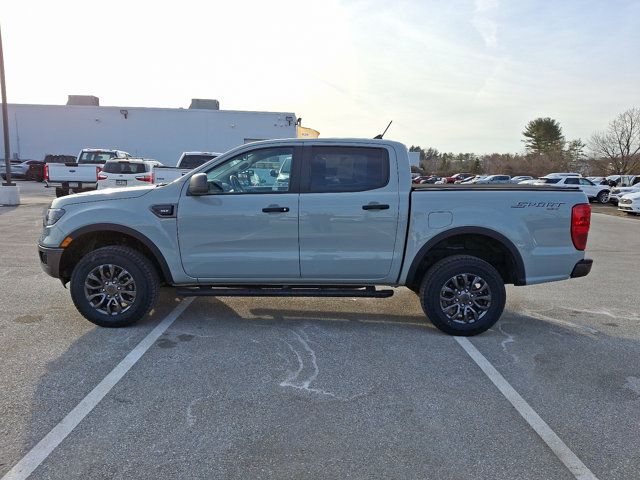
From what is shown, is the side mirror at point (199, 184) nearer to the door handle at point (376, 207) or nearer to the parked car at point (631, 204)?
the door handle at point (376, 207)

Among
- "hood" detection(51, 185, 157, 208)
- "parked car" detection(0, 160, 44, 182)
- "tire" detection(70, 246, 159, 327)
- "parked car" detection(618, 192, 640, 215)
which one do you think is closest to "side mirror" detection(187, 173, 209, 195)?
"hood" detection(51, 185, 157, 208)

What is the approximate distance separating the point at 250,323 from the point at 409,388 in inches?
79.7

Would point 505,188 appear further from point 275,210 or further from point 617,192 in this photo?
point 617,192

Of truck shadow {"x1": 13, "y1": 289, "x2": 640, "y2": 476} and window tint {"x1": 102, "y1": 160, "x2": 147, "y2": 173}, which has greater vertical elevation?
window tint {"x1": 102, "y1": 160, "x2": 147, "y2": 173}

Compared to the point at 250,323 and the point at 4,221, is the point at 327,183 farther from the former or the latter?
the point at 4,221

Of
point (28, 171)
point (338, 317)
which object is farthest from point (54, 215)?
point (28, 171)

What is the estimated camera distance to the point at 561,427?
3166 mm

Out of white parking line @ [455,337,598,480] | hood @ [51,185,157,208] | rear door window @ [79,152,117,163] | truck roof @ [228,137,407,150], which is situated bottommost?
white parking line @ [455,337,598,480]

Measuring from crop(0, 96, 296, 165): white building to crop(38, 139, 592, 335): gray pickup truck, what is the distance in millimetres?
30078

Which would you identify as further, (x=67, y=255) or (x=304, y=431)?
(x=67, y=255)

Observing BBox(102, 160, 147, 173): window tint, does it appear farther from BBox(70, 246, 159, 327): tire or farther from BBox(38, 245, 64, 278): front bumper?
BBox(70, 246, 159, 327): tire

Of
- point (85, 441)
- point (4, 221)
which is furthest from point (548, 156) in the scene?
point (85, 441)

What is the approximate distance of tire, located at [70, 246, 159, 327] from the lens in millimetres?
4695

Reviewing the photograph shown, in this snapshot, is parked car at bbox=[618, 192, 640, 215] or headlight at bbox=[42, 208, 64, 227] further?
parked car at bbox=[618, 192, 640, 215]
